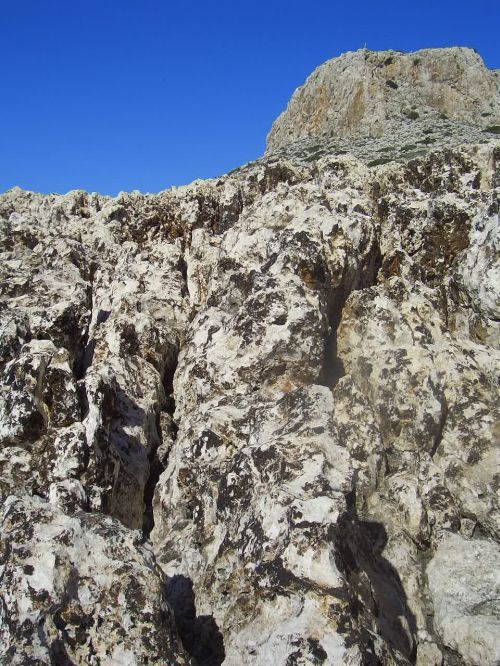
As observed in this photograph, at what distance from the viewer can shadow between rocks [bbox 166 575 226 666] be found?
7.88m

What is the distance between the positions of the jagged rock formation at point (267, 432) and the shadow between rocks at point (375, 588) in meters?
0.04

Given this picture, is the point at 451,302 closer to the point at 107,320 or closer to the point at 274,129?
the point at 107,320

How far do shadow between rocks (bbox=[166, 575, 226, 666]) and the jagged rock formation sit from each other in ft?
0.12

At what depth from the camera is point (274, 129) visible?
104m

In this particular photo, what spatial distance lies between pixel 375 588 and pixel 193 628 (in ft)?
9.57

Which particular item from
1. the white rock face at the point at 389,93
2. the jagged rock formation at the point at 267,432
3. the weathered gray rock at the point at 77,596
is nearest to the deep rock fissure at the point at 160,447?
the jagged rock formation at the point at 267,432

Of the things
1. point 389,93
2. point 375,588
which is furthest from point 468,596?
point 389,93

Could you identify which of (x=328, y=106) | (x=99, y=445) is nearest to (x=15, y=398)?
(x=99, y=445)

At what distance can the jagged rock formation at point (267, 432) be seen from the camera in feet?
23.6

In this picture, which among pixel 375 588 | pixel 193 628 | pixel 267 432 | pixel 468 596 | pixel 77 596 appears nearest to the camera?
pixel 77 596

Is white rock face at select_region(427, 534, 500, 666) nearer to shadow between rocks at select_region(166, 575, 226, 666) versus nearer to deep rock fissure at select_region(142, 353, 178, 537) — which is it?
shadow between rocks at select_region(166, 575, 226, 666)

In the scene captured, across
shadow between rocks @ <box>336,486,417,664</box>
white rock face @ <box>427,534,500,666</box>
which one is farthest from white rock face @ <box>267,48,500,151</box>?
shadow between rocks @ <box>336,486,417,664</box>

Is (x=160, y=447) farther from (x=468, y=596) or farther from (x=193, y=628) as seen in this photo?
(x=468, y=596)

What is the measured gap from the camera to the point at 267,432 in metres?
10.5
